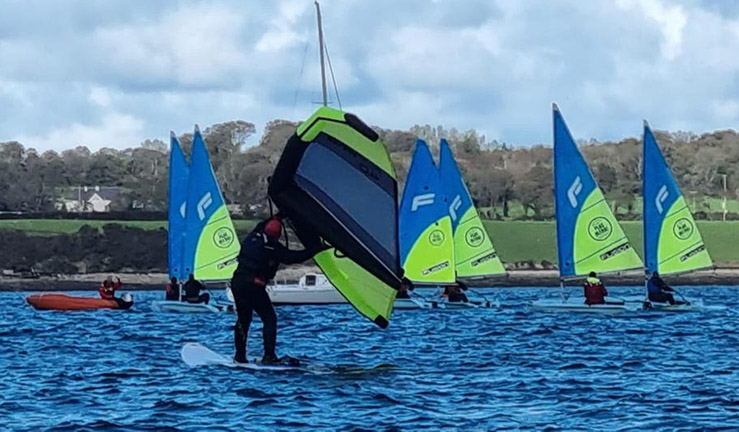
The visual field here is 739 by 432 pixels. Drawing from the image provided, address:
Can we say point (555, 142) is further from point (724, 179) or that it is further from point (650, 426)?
point (724, 179)

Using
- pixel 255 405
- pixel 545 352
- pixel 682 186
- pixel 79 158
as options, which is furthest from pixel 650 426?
pixel 79 158

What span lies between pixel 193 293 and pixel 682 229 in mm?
13640

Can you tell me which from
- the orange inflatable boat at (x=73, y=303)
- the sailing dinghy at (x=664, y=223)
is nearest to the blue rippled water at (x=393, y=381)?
the sailing dinghy at (x=664, y=223)

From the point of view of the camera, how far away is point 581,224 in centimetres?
3991

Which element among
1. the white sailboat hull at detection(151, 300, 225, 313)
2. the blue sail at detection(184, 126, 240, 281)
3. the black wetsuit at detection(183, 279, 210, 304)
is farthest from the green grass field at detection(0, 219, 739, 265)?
the white sailboat hull at detection(151, 300, 225, 313)

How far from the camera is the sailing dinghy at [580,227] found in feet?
131

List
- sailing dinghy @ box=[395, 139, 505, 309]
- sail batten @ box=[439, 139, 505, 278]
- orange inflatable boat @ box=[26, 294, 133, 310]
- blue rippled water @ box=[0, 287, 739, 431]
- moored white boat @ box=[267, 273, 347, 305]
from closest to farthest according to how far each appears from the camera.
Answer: blue rippled water @ box=[0, 287, 739, 431], orange inflatable boat @ box=[26, 294, 133, 310], sailing dinghy @ box=[395, 139, 505, 309], sail batten @ box=[439, 139, 505, 278], moored white boat @ box=[267, 273, 347, 305]

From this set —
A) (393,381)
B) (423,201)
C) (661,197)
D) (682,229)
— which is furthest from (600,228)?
(393,381)

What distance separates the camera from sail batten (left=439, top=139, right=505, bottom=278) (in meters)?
46.8

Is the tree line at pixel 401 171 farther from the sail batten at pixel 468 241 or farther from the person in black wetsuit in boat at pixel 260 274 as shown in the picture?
the person in black wetsuit in boat at pixel 260 274

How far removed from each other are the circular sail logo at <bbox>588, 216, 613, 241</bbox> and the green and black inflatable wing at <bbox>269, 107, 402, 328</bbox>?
18295mm

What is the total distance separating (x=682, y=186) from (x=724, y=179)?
3729 millimetres

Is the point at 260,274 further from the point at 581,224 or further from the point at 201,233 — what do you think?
the point at 201,233

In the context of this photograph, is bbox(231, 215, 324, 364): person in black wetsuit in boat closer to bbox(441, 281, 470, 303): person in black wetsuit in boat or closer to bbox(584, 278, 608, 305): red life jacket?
bbox(584, 278, 608, 305): red life jacket
